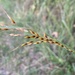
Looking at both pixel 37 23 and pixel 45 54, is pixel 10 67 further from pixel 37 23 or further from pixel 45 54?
pixel 37 23

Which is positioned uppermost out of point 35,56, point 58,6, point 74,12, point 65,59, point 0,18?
point 0,18

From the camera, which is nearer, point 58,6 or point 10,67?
point 10,67

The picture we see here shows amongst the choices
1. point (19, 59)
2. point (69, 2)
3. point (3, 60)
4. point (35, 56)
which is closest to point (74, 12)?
point (69, 2)

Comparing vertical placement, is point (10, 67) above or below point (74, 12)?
below

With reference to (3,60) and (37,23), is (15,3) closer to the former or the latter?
(37,23)

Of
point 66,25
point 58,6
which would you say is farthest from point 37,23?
point 66,25

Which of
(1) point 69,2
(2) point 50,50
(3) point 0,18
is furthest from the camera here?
(3) point 0,18

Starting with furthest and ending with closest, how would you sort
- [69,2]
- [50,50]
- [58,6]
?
[58,6]
[69,2]
[50,50]
